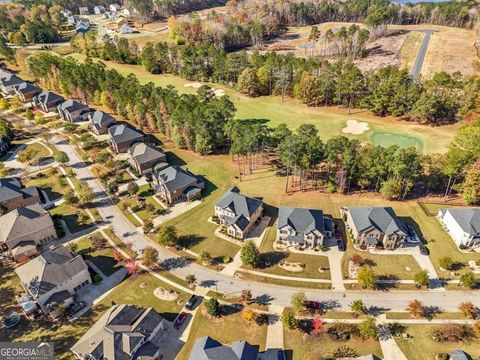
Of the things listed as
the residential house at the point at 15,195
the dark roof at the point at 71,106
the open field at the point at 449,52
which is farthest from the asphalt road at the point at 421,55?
the residential house at the point at 15,195

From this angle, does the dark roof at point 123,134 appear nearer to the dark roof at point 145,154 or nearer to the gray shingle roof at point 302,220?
the dark roof at point 145,154

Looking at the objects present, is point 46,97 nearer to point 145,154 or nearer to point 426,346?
point 145,154

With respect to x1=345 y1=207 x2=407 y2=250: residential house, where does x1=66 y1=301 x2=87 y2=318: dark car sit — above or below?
below

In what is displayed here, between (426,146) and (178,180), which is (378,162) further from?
(178,180)

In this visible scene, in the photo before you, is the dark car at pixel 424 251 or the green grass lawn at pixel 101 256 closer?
the green grass lawn at pixel 101 256

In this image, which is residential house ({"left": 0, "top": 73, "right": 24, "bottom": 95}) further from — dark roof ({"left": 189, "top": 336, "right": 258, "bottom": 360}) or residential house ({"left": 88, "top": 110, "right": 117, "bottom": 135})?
dark roof ({"left": 189, "top": 336, "right": 258, "bottom": 360})

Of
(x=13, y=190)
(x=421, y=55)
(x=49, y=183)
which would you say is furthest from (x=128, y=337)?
(x=421, y=55)

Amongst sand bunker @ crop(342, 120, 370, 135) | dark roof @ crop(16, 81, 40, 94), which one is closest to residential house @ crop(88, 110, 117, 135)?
dark roof @ crop(16, 81, 40, 94)
